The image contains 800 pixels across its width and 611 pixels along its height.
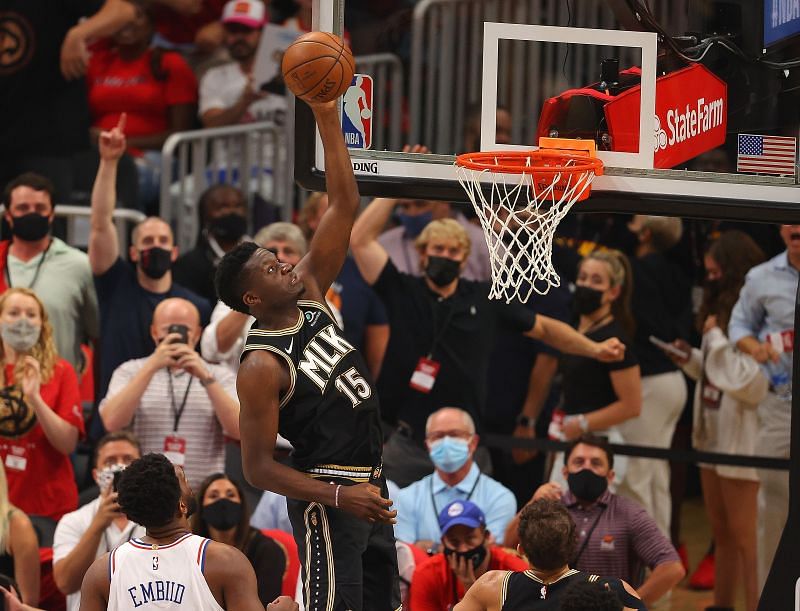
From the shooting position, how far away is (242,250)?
5.96 meters

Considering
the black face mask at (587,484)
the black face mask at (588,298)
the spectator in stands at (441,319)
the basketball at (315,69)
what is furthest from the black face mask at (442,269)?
the basketball at (315,69)

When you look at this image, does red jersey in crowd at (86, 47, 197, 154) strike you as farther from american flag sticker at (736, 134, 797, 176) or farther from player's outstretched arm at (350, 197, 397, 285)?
american flag sticker at (736, 134, 797, 176)

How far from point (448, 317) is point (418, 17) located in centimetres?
332

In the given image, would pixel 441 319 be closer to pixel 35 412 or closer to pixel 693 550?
pixel 35 412

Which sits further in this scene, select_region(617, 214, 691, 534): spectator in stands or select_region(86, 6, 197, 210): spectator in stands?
select_region(86, 6, 197, 210): spectator in stands

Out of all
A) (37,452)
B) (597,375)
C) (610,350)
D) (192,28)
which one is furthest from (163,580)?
(192,28)

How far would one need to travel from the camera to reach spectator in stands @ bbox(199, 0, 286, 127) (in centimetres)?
1162

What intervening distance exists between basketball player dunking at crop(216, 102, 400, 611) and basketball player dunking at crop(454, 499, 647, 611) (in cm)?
49

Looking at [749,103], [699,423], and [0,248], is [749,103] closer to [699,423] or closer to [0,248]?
[699,423]

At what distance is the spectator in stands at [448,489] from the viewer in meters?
8.45

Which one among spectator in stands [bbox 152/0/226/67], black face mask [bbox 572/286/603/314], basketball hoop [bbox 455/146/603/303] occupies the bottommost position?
black face mask [bbox 572/286/603/314]

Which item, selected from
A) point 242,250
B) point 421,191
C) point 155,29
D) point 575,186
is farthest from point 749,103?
point 155,29

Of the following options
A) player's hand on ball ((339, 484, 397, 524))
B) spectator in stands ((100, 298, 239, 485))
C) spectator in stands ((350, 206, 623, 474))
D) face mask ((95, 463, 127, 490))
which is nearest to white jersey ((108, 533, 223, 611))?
player's hand on ball ((339, 484, 397, 524))

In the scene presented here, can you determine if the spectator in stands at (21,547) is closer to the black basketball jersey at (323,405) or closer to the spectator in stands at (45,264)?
the spectator in stands at (45,264)
